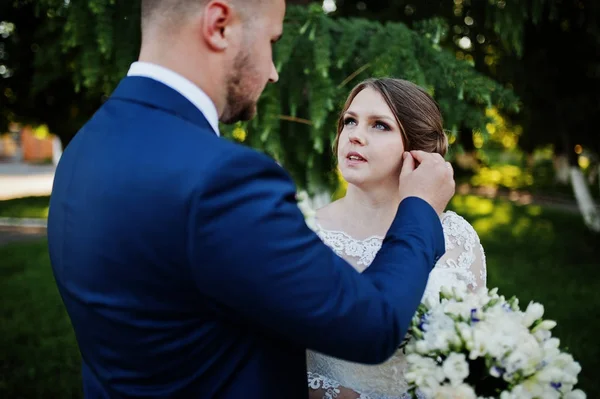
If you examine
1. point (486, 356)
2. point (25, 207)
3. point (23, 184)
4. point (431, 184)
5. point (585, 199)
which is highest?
point (431, 184)

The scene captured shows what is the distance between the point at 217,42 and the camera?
1255 mm

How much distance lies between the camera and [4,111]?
6621mm

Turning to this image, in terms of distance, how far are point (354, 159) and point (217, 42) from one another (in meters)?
1.58

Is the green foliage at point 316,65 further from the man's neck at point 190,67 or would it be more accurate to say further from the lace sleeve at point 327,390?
the man's neck at point 190,67

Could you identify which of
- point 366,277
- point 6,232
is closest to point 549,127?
point 366,277

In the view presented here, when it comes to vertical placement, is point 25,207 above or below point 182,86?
below

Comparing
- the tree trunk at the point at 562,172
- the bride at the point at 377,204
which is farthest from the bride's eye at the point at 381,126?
the tree trunk at the point at 562,172

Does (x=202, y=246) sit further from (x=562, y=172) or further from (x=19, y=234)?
(x=562, y=172)

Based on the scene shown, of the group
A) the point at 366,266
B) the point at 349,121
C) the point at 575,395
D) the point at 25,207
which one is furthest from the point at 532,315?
the point at 25,207

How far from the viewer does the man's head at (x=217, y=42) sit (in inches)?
49.0

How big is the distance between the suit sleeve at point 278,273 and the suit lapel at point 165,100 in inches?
8.3

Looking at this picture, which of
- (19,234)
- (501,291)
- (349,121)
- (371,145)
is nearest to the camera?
(371,145)

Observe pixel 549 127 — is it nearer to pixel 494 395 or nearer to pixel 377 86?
pixel 377 86

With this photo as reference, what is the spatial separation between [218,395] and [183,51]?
0.83 m
